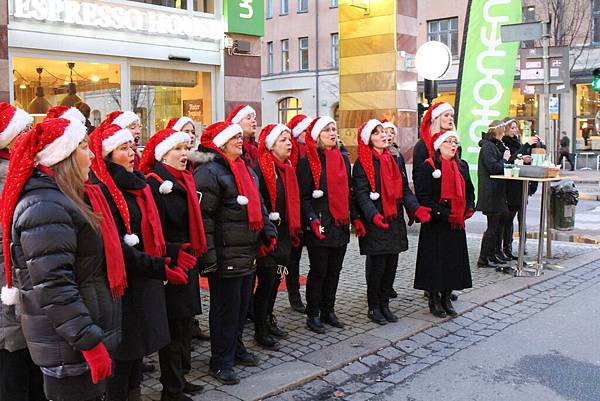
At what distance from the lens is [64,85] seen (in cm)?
866

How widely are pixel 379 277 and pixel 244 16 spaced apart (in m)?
5.56

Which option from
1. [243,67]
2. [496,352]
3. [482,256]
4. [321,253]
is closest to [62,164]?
[321,253]

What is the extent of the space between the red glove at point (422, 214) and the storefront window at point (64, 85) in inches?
188

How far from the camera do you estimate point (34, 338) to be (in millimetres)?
2961

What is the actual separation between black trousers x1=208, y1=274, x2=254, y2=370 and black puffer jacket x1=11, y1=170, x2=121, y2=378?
5.59 ft

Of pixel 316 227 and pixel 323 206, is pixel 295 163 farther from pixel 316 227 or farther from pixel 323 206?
pixel 316 227

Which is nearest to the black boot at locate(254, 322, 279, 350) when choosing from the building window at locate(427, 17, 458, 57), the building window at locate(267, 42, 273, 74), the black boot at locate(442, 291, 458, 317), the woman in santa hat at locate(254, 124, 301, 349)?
the woman in santa hat at locate(254, 124, 301, 349)

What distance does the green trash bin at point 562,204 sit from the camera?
9.89 metres

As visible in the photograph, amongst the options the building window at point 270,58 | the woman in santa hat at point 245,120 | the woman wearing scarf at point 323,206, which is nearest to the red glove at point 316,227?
the woman wearing scarf at point 323,206

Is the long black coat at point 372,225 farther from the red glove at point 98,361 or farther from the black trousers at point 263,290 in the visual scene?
the red glove at point 98,361

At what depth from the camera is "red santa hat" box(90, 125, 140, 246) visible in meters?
3.75

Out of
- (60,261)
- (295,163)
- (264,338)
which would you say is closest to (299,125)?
(295,163)

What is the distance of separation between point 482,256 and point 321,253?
3.66m

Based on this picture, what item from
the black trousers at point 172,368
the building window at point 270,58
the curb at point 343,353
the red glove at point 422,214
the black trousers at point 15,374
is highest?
the building window at point 270,58
